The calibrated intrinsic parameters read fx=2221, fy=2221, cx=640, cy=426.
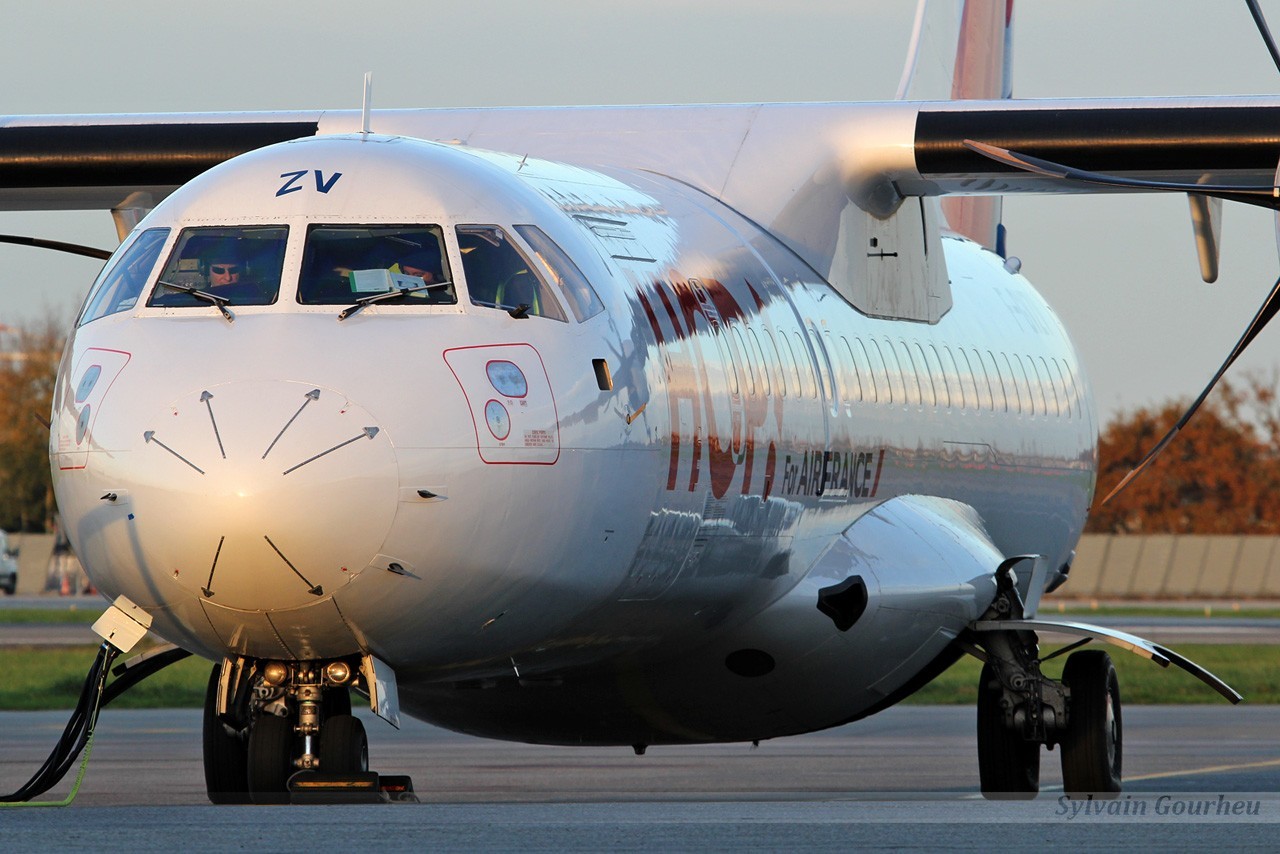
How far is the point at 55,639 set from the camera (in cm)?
3222

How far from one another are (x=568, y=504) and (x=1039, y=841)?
2048 mm

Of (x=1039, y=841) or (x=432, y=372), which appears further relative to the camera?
(x=432, y=372)

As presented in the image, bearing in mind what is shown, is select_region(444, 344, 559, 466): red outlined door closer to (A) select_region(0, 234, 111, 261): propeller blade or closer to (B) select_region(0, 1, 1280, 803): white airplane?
(B) select_region(0, 1, 1280, 803): white airplane

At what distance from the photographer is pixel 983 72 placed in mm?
17719

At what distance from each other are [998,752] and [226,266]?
5895 millimetres

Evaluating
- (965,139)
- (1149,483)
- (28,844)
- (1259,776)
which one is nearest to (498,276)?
(28,844)

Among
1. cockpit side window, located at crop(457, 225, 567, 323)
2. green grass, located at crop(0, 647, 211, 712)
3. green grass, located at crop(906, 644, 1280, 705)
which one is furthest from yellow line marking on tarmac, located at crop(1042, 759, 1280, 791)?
green grass, located at crop(0, 647, 211, 712)

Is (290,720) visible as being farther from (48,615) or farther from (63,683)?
(48,615)

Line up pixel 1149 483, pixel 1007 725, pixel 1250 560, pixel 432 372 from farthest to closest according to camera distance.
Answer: pixel 1149 483
pixel 1250 560
pixel 1007 725
pixel 432 372

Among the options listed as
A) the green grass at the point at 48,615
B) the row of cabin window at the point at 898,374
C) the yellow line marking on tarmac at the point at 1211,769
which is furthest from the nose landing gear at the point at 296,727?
the green grass at the point at 48,615

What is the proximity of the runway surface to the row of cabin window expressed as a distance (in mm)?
1964

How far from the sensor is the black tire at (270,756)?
7711mm

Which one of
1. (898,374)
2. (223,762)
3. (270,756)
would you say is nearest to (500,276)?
(270,756)

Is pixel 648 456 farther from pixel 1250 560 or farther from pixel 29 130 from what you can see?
pixel 1250 560
